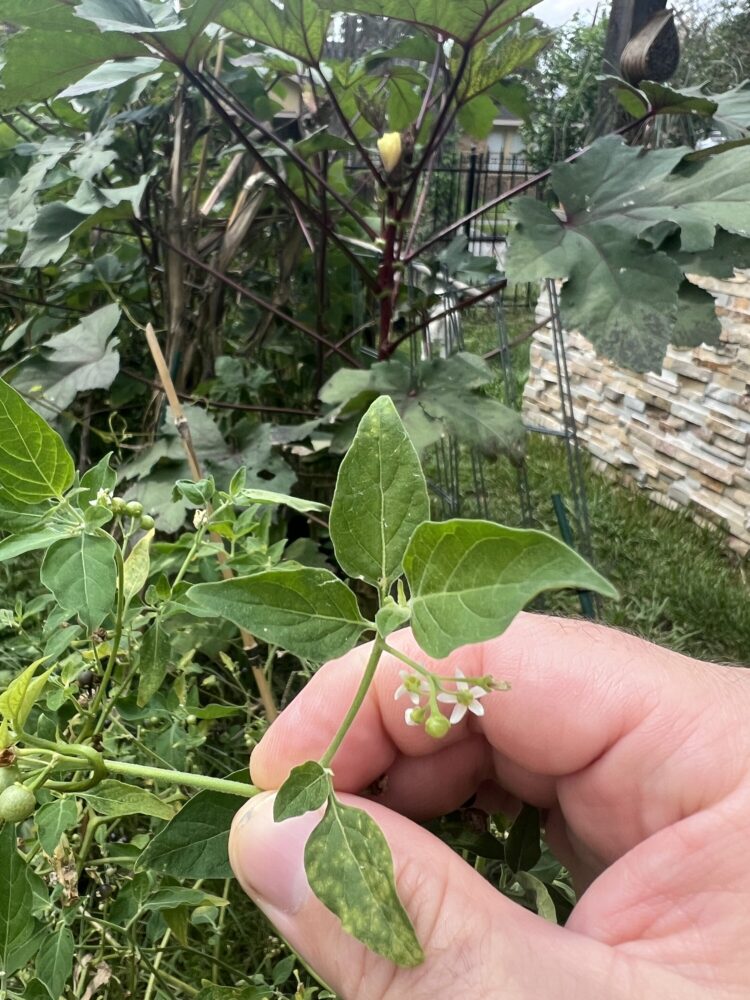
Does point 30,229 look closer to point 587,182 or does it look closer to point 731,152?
point 587,182

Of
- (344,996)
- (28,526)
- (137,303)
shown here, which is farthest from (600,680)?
(137,303)

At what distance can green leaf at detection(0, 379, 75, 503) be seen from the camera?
1.47 ft

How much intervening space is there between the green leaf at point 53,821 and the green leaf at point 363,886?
19cm

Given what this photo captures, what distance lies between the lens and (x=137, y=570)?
556 millimetres

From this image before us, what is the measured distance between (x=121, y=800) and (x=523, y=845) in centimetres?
29

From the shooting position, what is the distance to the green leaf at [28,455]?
45 cm

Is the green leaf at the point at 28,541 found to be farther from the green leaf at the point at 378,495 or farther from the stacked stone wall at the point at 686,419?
the stacked stone wall at the point at 686,419

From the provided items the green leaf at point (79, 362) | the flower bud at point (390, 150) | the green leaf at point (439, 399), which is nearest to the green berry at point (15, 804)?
the green leaf at point (439, 399)

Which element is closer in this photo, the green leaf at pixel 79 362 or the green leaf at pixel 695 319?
the green leaf at pixel 695 319

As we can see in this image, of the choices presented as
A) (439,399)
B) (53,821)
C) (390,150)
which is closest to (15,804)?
(53,821)

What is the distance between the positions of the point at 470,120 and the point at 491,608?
1.52 meters

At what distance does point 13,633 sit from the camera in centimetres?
126

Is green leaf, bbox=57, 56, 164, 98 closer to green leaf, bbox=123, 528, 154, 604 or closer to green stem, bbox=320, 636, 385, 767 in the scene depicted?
green leaf, bbox=123, 528, 154, 604

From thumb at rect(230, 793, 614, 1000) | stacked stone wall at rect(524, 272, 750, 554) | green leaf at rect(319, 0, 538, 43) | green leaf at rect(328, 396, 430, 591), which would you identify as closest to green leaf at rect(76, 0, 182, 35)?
green leaf at rect(319, 0, 538, 43)
